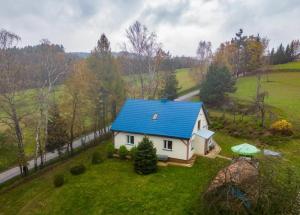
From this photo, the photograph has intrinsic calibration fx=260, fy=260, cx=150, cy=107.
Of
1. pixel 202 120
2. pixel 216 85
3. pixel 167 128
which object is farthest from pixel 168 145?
pixel 216 85

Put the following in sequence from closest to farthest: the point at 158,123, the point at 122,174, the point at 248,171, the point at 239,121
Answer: the point at 248,171, the point at 122,174, the point at 158,123, the point at 239,121

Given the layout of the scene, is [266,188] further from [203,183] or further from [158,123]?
[158,123]

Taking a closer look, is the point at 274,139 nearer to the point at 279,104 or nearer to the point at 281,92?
the point at 279,104

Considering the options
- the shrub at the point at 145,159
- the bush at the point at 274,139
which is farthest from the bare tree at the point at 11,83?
the bush at the point at 274,139

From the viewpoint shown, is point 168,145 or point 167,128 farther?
point 168,145

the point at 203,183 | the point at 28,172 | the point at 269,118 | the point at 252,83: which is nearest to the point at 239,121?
the point at 269,118

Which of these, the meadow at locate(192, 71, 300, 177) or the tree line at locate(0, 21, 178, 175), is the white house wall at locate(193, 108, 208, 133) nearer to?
the meadow at locate(192, 71, 300, 177)
